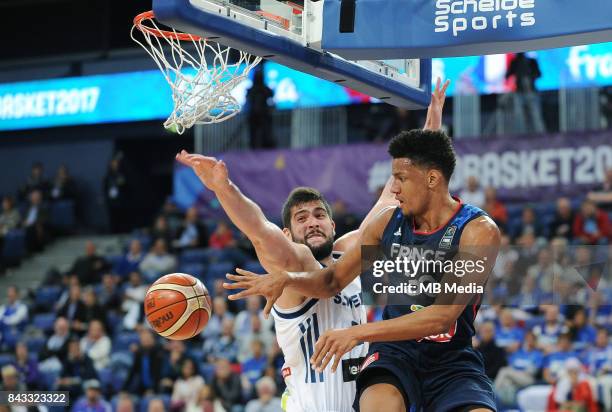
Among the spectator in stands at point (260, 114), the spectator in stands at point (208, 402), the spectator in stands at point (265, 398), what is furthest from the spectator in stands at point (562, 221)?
the spectator in stands at point (260, 114)

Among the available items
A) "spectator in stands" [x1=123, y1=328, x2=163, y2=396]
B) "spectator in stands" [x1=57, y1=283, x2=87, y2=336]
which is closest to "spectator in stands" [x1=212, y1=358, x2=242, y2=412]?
"spectator in stands" [x1=123, y1=328, x2=163, y2=396]

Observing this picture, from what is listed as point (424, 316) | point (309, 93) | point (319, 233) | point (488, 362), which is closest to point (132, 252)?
point (309, 93)

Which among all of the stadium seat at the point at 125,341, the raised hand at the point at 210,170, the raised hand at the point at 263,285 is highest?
the raised hand at the point at 210,170

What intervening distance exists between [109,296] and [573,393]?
7.94 meters

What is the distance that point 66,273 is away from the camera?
16.9 meters

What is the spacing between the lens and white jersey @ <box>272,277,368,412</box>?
549 cm

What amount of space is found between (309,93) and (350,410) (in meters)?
12.7

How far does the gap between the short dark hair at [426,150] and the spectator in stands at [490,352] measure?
6175 mm

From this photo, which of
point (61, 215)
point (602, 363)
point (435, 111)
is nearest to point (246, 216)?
point (435, 111)

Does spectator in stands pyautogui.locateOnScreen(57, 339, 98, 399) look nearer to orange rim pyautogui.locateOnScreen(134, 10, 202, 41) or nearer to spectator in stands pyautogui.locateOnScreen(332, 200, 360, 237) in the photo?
spectator in stands pyautogui.locateOnScreen(332, 200, 360, 237)

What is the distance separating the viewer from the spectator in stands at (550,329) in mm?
11023

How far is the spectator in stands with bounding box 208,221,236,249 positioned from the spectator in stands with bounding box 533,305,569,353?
592 cm

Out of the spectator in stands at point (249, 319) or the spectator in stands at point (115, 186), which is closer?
the spectator in stands at point (249, 319)

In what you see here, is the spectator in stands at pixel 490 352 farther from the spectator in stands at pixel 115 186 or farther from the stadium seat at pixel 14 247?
the stadium seat at pixel 14 247
